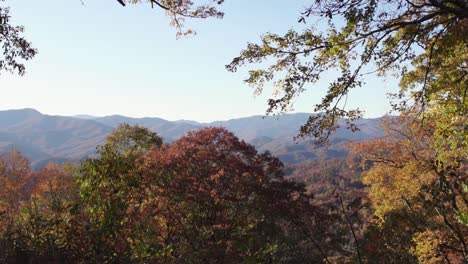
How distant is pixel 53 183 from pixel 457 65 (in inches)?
1632

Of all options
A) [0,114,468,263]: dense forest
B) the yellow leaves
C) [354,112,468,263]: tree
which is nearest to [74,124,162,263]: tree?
[0,114,468,263]: dense forest

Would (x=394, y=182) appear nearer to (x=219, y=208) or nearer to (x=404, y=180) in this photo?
(x=404, y=180)

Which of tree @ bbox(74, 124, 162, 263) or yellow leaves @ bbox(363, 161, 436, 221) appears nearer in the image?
tree @ bbox(74, 124, 162, 263)

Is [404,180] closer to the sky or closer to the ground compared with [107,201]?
closer to the ground

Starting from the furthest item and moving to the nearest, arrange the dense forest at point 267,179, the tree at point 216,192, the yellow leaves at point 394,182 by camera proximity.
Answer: the yellow leaves at point 394,182 → the tree at point 216,192 → the dense forest at point 267,179

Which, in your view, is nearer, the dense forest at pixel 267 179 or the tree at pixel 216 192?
the dense forest at pixel 267 179

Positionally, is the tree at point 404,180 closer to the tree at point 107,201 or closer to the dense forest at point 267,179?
the dense forest at point 267,179

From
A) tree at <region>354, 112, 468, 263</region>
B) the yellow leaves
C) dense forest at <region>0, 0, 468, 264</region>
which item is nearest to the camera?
dense forest at <region>0, 0, 468, 264</region>

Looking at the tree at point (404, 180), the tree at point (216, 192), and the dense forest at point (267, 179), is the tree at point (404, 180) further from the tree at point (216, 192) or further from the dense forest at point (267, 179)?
the tree at point (216, 192)

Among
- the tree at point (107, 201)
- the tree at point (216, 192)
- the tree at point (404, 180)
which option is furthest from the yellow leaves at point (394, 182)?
the tree at point (107, 201)

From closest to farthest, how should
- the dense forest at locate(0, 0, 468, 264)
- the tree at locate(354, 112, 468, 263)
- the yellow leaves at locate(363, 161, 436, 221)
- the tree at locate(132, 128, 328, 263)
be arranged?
the dense forest at locate(0, 0, 468, 264) < the tree at locate(132, 128, 328, 263) < the tree at locate(354, 112, 468, 263) < the yellow leaves at locate(363, 161, 436, 221)

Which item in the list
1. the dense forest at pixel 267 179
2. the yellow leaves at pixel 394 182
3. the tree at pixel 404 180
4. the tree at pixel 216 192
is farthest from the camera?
the yellow leaves at pixel 394 182

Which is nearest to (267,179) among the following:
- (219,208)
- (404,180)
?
(219,208)

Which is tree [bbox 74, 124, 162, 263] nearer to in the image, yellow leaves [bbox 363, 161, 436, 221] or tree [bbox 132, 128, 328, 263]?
tree [bbox 132, 128, 328, 263]
